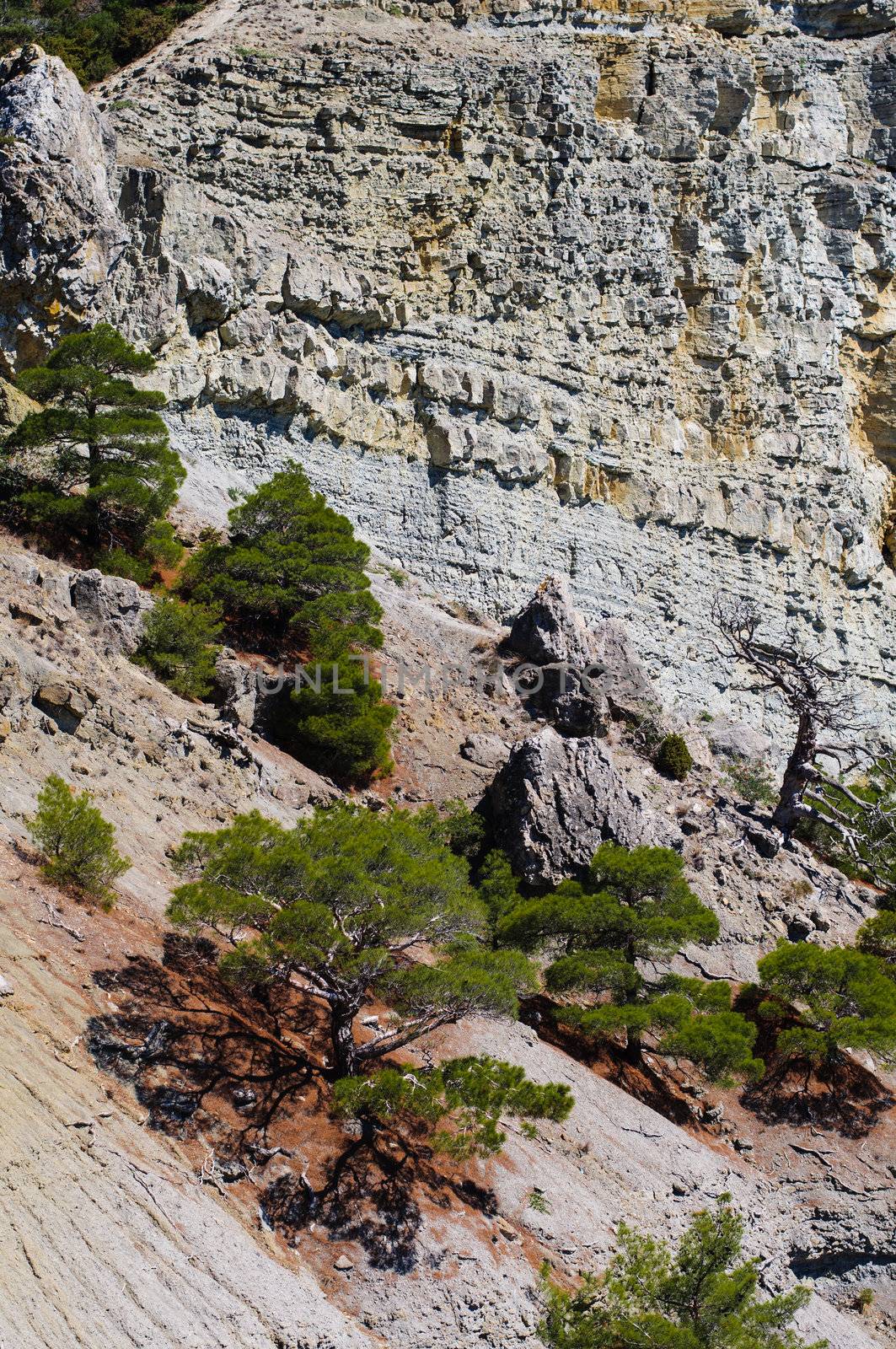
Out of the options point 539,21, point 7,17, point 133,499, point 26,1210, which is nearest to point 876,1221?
point 26,1210

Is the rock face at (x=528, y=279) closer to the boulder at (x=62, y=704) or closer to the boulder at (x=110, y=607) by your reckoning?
the boulder at (x=110, y=607)

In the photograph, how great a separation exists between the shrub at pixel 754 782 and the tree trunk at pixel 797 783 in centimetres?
135

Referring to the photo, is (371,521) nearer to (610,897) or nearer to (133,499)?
(133,499)

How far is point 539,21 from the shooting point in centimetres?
3659

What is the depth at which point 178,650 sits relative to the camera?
20562mm

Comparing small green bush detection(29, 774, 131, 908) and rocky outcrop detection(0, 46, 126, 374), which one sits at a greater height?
rocky outcrop detection(0, 46, 126, 374)

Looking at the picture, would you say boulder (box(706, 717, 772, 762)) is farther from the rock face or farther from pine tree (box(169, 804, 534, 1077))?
pine tree (box(169, 804, 534, 1077))

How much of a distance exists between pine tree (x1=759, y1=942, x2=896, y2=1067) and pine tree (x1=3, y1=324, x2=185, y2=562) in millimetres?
14236

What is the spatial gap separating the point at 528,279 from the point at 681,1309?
2848 cm

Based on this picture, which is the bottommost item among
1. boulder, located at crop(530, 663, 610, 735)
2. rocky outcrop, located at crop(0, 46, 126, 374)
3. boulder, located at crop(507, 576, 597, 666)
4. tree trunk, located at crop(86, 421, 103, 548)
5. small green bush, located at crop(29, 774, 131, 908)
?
boulder, located at crop(530, 663, 610, 735)

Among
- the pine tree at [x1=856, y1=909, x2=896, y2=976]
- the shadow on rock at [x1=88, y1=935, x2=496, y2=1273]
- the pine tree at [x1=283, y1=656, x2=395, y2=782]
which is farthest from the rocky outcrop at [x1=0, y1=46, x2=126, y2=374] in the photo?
the pine tree at [x1=856, y1=909, x2=896, y2=976]

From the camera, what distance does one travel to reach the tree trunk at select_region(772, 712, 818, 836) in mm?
25359

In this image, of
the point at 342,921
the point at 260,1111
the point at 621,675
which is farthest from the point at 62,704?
the point at 621,675

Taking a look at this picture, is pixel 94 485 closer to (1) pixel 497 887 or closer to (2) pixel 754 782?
(1) pixel 497 887
